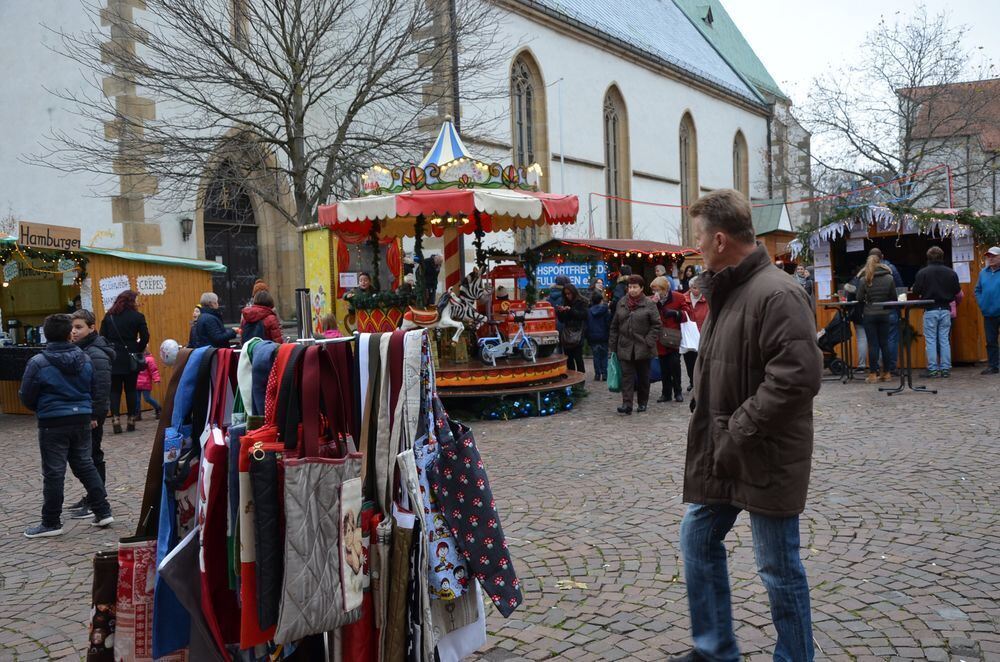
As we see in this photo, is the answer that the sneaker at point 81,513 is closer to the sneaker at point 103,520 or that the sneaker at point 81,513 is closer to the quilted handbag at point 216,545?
the sneaker at point 103,520

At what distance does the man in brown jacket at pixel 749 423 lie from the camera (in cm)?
286

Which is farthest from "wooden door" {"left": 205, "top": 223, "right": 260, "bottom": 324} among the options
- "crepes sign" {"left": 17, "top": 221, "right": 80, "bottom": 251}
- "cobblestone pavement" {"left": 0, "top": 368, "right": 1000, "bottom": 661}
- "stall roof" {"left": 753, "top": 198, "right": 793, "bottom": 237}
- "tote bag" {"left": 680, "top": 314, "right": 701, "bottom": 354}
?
"stall roof" {"left": 753, "top": 198, "right": 793, "bottom": 237}

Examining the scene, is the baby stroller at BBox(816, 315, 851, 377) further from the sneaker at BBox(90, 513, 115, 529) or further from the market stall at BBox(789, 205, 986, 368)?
the sneaker at BBox(90, 513, 115, 529)

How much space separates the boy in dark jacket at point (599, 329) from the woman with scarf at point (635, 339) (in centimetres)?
303

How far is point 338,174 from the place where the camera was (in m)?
17.0

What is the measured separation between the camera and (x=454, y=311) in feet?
37.9

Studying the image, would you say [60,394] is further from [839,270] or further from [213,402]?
[839,270]

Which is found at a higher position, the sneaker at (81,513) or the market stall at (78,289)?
the market stall at (78,289)

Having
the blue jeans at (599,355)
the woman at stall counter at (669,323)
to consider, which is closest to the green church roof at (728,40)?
the blue jeans at (599,355)

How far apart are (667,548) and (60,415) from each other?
4.52 m

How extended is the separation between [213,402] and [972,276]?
13.4 metres

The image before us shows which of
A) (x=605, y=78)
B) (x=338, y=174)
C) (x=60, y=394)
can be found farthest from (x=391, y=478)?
(x=605, y=78)

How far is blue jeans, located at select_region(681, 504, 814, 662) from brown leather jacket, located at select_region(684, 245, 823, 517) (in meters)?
0.10

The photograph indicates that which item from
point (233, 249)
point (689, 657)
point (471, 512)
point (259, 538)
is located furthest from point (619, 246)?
point (259, 538)
